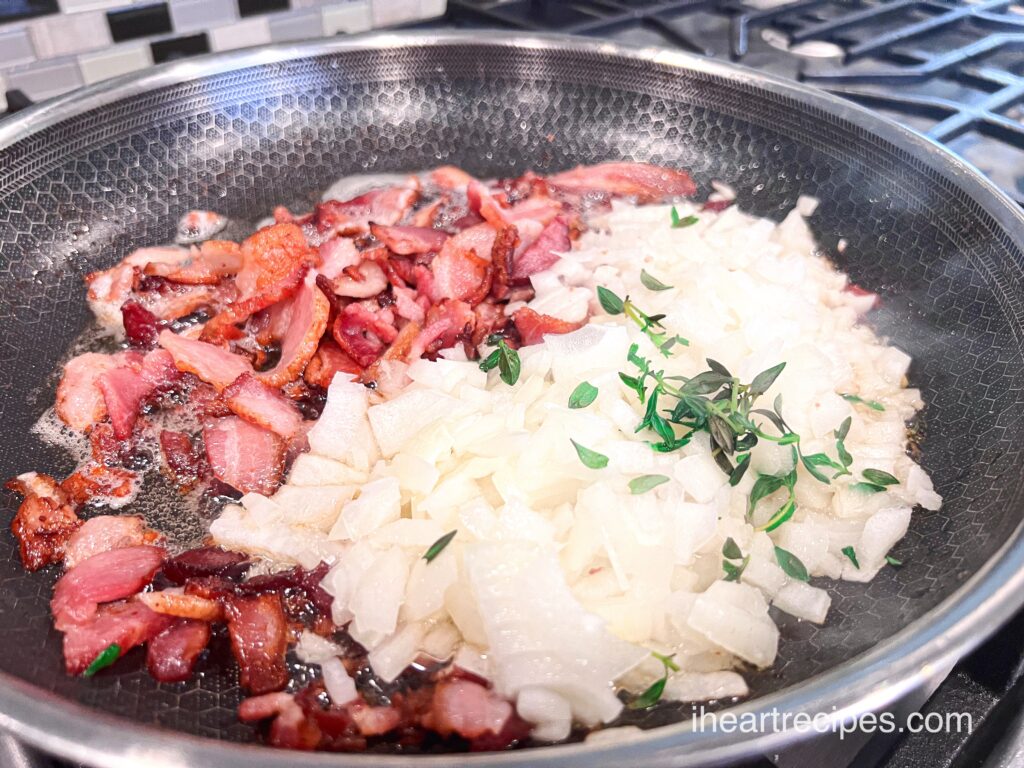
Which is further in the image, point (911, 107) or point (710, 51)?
point (710, 51)

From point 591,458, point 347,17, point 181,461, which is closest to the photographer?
point 591,458

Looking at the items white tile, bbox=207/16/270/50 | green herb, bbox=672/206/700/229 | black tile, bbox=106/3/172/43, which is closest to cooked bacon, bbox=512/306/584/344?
green herb, bbox=672/206/700/229

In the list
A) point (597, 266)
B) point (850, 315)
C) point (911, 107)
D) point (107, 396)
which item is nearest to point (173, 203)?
point (107, 396)

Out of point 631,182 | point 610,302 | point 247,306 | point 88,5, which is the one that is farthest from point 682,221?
point 88,5

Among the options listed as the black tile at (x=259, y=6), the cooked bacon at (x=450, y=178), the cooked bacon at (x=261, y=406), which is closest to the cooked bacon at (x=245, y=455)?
the cooked bacon at (x=261, y=406)

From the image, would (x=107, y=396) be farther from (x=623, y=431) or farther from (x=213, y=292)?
(x=623, y=431)

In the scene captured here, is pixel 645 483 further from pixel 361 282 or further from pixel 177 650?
pixel 361 282
